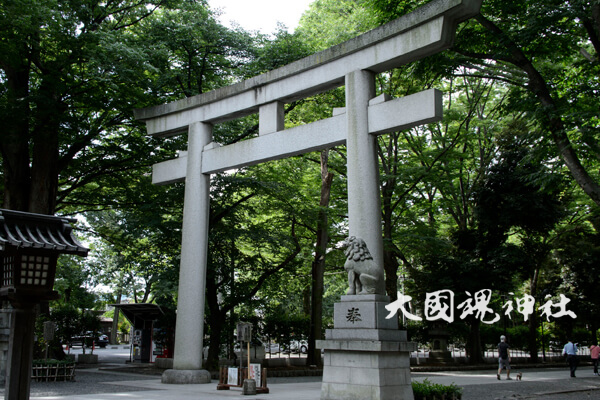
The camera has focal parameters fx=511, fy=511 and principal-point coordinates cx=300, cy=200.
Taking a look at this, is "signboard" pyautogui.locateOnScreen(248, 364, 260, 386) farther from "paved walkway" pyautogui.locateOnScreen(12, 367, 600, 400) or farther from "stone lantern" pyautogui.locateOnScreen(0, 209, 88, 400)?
"stone lantern" pyautogui.locateOnScreen(0, 209, 88, 400)

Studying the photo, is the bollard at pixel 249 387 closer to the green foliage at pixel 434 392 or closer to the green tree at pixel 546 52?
the green foliage at pixel 434 392

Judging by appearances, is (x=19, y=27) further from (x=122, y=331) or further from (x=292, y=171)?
(x=122, y=331)

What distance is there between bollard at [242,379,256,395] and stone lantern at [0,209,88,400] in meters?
6.27

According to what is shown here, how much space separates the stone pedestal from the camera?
9.88m

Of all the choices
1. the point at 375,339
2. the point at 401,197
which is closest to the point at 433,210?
the point at 401,197

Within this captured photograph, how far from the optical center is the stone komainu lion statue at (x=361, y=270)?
408 inches

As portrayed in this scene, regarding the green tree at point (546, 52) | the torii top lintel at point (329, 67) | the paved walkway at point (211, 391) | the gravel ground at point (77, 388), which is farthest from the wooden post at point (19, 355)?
the green tree at point (546, 52)

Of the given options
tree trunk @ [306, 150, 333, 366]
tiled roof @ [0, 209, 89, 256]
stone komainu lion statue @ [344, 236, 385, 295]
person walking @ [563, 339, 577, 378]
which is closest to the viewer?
tiled roof @ [0, 209, 89, 256]

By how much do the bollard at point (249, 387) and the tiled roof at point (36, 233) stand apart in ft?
21.4

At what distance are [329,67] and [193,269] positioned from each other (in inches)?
269

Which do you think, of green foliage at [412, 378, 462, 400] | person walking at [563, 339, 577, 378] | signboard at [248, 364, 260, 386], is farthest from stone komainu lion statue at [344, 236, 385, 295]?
person walking at [563, 339, 577, 378]

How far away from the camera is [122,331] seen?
6359 centimetres

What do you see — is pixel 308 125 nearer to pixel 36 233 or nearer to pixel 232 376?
pixel 232 376

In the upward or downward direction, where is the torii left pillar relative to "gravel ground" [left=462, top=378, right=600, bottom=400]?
upward
